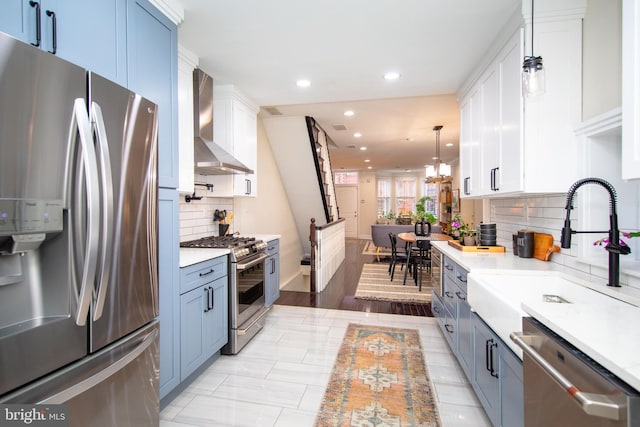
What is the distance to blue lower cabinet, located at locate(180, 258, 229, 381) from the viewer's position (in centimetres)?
215

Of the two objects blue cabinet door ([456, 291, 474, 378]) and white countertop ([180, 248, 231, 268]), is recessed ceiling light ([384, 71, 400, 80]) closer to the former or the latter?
blue cabinet door ([456, 291, 474, 378])

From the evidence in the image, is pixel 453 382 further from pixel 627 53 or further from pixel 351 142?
pixel 351 142

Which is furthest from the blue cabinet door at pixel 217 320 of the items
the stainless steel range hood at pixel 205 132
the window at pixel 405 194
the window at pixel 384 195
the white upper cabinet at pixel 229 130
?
the window at pixel 405 194

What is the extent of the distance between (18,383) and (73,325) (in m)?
0.21

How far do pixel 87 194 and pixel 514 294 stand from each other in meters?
2.14

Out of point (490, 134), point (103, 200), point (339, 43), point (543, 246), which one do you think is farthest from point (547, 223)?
point (103, 200)

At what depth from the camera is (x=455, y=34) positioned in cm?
239

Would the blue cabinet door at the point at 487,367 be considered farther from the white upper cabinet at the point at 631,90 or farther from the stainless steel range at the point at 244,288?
the stainless steel range at the point at 244,288

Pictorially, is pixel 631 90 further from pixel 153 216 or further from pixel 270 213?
pixel 270 213

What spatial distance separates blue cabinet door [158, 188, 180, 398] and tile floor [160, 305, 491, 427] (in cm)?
28

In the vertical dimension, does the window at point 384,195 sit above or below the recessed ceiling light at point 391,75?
below

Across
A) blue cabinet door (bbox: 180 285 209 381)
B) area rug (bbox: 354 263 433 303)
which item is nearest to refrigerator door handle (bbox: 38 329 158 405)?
blue cabinet door (bbox: 180 285 209 381)

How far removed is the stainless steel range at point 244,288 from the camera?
275cm

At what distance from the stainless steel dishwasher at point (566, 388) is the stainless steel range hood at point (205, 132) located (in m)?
2.52
